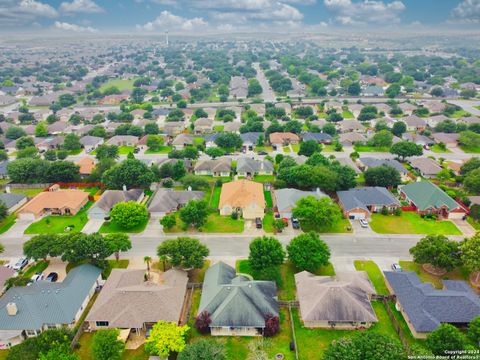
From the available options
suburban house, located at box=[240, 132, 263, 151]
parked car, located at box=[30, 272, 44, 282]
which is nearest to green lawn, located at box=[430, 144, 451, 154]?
suburban house, located at box=[240, 132, 263, 151]

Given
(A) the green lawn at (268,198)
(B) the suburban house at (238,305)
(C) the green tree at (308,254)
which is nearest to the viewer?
(B) the suburban house at (238,305)

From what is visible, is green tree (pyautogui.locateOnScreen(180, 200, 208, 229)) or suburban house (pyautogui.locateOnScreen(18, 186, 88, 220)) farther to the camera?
suburban house (pyautogui.locateOnScreen(18, 186, 88, 220))

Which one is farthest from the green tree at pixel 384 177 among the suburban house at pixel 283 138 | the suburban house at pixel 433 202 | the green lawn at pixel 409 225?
the suburban house at pixel 283 138

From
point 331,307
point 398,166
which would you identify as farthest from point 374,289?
point 398,166

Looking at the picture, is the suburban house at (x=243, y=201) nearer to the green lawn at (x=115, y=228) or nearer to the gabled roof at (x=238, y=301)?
the green lawn at (x=115, y=228)

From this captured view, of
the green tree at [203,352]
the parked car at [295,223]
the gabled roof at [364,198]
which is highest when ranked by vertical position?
the gabled roof at [364,198]

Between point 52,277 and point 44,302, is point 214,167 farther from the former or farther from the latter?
point 44,302

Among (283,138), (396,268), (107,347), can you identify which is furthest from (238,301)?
(283,138)

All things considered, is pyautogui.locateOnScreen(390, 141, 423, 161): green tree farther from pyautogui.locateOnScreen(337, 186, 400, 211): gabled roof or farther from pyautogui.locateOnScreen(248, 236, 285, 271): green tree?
pyautogui.locateOnScreen(248, 236, 285, 271): green tree
